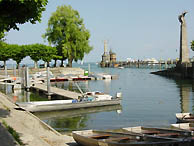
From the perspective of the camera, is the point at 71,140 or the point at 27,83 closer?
the point at 71,140

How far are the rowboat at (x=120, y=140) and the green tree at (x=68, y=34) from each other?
188 feet

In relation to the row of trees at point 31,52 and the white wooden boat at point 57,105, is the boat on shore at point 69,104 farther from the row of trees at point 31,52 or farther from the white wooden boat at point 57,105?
the row of trees at point 31,52

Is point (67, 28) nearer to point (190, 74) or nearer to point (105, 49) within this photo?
point (190, 74)

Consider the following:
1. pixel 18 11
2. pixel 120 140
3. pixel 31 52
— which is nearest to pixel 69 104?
pixel 120 140

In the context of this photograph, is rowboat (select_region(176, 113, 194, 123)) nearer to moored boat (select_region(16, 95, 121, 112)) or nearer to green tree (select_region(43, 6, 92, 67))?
moored boat (select_region(16, 95, 121, 112))

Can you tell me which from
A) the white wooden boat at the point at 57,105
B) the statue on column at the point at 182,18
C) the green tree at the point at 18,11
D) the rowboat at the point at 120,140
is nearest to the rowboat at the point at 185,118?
the rowboat at the point at 120,140

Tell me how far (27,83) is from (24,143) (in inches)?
1175

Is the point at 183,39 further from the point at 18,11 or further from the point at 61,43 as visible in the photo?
the point at 18,11

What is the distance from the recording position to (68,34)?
229 feet

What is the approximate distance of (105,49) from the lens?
17412cm

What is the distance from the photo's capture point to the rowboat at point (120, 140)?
457 inches

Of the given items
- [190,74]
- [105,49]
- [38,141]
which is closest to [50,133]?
[38,141]

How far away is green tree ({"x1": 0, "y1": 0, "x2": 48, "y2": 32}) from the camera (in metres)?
8.58

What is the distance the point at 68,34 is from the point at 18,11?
6142 cm
